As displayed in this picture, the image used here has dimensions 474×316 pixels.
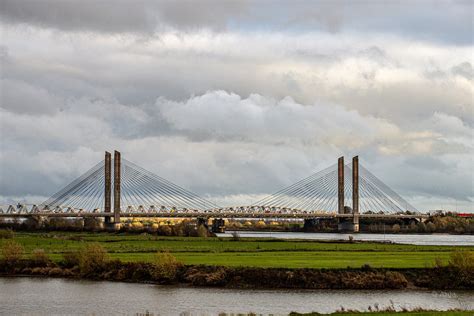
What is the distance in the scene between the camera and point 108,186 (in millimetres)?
137875

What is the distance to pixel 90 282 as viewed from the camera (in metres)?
50.4

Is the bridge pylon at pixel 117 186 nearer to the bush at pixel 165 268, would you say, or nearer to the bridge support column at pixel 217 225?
the bridge support column at pixel 217 225

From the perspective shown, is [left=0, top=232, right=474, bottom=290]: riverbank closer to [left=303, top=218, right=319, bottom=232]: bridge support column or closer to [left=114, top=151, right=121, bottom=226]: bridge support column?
[left=114, top=151, right=121, bottom=226]: bridge support column

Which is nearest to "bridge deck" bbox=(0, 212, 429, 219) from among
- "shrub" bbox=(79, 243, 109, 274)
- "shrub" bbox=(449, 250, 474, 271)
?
"shrub" bbox=(79, 243, 109, 274)

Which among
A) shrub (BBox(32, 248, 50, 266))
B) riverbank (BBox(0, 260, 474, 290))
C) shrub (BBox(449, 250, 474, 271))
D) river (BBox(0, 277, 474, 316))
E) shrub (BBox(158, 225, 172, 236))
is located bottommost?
river (BBox(0, 277, 474, 316))

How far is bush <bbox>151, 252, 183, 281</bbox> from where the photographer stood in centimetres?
4984

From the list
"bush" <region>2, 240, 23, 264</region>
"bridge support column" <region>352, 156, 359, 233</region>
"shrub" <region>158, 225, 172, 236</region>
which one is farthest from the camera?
"bridge support column" <region>352, 156, 359, 233</region>

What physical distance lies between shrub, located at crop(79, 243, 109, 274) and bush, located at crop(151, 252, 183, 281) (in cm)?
490

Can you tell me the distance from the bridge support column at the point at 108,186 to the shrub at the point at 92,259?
8203cm

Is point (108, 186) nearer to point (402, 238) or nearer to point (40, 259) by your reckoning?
point (402, 238)

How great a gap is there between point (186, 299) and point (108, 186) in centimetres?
9820

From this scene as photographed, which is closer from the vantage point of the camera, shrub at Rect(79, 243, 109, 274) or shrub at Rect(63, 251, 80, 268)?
shrub at Rect(79, 243, 109, 274)

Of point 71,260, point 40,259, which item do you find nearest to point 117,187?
point 40,259

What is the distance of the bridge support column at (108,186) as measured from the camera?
13688cm
